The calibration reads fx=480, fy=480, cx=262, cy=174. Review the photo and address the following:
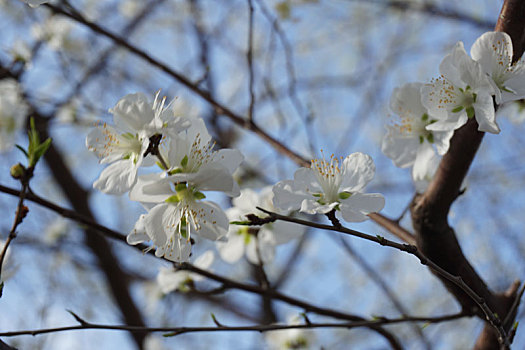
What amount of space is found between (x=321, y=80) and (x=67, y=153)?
239 centimetres

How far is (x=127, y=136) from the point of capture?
0.93 metres

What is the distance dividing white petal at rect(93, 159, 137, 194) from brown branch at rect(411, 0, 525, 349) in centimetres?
68

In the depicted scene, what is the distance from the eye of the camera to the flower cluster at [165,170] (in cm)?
85

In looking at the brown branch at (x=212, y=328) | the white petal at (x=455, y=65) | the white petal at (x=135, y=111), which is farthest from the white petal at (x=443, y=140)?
the white petal at (x=135, y=111)

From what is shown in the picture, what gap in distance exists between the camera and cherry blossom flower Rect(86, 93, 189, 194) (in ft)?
2.78

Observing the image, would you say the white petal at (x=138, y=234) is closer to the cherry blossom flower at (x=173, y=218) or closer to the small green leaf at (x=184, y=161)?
the cherry blossom flower at (x=173, y=218)

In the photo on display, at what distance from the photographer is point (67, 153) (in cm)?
439

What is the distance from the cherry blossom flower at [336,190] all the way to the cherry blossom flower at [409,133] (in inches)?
10.8

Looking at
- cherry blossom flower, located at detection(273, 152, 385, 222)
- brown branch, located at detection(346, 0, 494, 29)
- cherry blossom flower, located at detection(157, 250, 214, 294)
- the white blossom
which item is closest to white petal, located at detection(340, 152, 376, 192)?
cherry blossom flower, located at detection(273, 152, 385, 222)

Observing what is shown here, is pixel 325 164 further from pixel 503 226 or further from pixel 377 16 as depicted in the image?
pixel 377 16

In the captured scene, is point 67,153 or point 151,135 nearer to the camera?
point 151,135

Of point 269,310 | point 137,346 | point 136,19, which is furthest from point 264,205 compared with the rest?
point 136,19

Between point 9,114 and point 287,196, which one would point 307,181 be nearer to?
point 287,196

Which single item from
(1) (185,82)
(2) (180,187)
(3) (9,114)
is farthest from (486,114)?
(3) (9,114)
